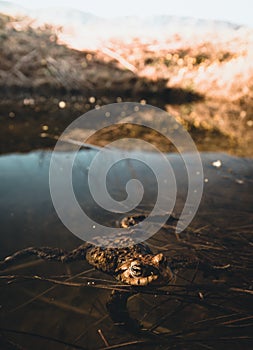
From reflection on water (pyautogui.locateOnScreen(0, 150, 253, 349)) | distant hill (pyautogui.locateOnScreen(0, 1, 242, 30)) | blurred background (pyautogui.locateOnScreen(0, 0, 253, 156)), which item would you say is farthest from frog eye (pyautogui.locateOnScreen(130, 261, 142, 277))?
distant hill (pyautogui.locateOnScreen(0, 1, 242, 30))

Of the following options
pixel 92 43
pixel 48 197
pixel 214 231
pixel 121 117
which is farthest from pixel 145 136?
pixel 92 43

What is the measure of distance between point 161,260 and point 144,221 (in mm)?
1130

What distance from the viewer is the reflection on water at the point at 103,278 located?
7.95 feet

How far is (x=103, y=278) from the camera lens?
120 inches

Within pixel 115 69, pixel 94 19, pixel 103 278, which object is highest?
pixel 94 19

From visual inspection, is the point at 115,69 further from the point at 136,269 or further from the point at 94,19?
the point at 136,269

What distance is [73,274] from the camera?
309cm

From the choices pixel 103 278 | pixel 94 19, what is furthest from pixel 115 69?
pixel 103 278

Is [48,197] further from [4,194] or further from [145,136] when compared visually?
[145,136]

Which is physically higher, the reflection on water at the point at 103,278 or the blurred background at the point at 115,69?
the blurred background at the point at 115,69

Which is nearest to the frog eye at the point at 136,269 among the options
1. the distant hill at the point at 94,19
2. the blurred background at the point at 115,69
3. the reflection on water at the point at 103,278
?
the reflection on water at the point at 103,278

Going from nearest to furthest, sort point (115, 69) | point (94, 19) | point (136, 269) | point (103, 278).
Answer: point (136, 269) → point (103, 278) → point (115, 69) → point (94, 19)

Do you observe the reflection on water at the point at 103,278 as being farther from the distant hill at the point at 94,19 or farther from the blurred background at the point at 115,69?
the distant hill at the point at 94,19

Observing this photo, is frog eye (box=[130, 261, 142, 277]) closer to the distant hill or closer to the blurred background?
the blurred background
